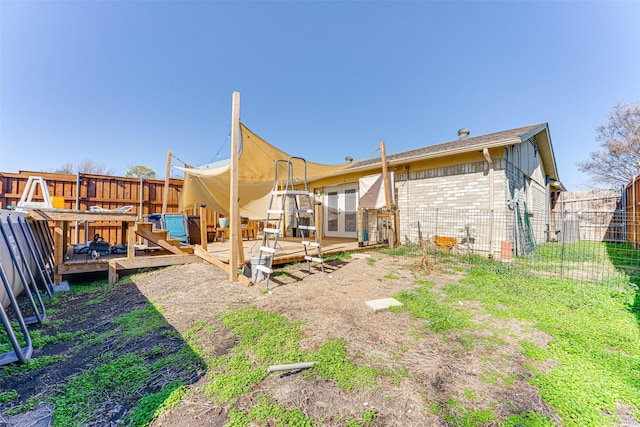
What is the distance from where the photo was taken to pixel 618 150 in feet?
50.0

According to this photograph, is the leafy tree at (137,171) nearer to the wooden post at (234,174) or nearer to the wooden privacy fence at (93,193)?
the wooden privacy fence at (93,193)

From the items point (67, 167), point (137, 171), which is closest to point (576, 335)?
point (137, 171)

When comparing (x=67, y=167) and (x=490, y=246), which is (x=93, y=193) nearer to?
(x=490, y=246)

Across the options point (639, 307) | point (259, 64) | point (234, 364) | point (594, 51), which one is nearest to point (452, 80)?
point (594, 51)

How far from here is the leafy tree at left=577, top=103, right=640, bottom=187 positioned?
14.6m

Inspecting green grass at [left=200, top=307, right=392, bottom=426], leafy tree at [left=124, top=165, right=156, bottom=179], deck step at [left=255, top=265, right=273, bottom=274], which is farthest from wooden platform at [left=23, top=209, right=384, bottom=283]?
leafy tree at [left=124, top=165, right=156, bottom=179]

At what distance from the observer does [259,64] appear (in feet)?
30.3

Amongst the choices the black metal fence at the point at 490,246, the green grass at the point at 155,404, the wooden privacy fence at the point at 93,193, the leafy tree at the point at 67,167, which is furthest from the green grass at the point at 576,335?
the leafy tree at the point at 67,167

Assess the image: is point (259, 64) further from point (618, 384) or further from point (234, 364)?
point (618, 384)

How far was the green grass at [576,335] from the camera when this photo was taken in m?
1.55

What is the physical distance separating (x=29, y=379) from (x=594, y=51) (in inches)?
641

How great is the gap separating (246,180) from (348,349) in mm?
4017

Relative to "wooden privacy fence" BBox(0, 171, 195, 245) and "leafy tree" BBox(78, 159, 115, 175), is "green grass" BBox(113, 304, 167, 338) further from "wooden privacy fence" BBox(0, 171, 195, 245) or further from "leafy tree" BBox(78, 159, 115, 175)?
"leafy tree" BBox(78, 159, 115, 175)

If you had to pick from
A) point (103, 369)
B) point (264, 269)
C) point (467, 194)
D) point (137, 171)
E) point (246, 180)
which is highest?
point (137, 171)
